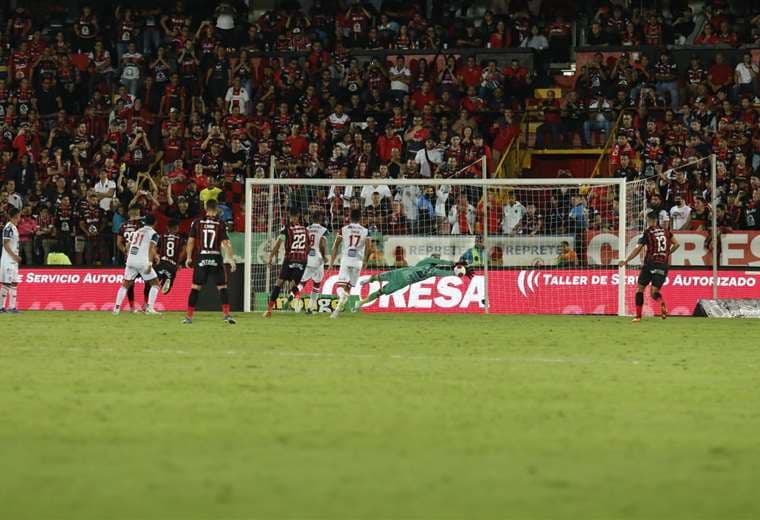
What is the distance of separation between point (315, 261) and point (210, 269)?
4663mm

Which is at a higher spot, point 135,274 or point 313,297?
point 135,274

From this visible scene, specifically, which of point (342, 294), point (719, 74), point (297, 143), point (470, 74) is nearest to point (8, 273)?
point (342, 294)

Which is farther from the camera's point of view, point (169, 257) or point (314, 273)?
point (169, 257)

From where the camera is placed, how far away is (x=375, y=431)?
28.7 feet

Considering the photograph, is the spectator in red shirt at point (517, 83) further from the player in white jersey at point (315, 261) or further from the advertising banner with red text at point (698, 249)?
the player in white jersey at point (315, 261)

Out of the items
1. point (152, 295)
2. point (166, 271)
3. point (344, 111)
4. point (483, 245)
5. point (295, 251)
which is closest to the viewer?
point (295, 251)

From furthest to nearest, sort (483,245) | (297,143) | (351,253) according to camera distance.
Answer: (297,143) → (483,245) → (351,253)

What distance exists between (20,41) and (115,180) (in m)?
7.80

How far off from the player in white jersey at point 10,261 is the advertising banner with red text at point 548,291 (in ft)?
20.5

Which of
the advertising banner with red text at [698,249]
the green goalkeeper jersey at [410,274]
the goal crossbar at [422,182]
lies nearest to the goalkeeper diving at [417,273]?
the green goalkeeper jersey at [410,274]

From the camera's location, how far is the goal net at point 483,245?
26859 mm

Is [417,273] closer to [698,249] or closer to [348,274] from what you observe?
[348,274]

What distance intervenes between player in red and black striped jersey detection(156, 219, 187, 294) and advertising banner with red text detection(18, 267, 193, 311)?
0.86 feet

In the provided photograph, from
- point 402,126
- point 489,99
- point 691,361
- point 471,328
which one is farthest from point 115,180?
point 691,361
